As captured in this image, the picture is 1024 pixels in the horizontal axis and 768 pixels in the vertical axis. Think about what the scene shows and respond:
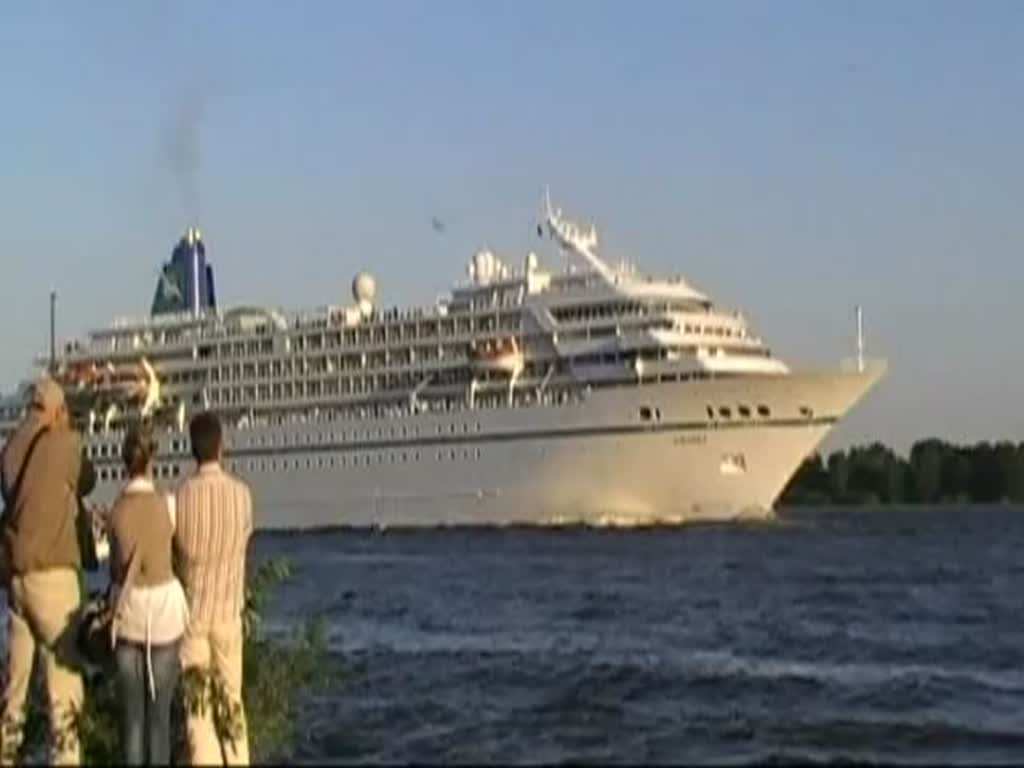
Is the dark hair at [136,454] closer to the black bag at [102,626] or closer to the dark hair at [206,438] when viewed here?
the dark hair at [206,438]

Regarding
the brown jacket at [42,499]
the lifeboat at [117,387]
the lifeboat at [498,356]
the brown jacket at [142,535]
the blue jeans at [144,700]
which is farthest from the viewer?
the lifeboat at [117,387]

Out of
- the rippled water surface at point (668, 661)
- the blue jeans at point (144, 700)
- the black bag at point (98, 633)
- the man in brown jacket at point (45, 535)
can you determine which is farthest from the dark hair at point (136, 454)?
the rippled water surface at point (668, 661)

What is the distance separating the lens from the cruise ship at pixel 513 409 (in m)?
68.4

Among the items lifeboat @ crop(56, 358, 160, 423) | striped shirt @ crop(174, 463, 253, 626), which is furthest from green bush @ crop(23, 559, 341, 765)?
lifeboat @ crop(56, 358, 160, 423)

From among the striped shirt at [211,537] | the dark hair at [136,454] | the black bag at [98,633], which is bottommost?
the black bag at [98,633]

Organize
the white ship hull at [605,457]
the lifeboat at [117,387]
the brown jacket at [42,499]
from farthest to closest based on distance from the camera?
the lifeboat at [117,387] → the white ship hull at [605,457] → the brown jacket at [42,499]

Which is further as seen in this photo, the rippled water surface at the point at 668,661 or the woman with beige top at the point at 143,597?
the rippled water surface at the point at 668,661

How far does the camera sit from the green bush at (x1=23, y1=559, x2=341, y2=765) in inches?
339

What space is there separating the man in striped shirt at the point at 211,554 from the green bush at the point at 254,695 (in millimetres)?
85

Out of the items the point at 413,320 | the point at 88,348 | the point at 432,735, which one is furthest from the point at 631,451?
the point at 432,735

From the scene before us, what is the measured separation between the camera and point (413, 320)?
7750 centimetres

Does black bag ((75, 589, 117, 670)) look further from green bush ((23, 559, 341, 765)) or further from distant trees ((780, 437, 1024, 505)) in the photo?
→ distant trees ((780, 437, 1024, 505))

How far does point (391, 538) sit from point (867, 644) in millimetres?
→ 45761

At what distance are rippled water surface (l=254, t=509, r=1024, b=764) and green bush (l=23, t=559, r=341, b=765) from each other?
6.54ft
